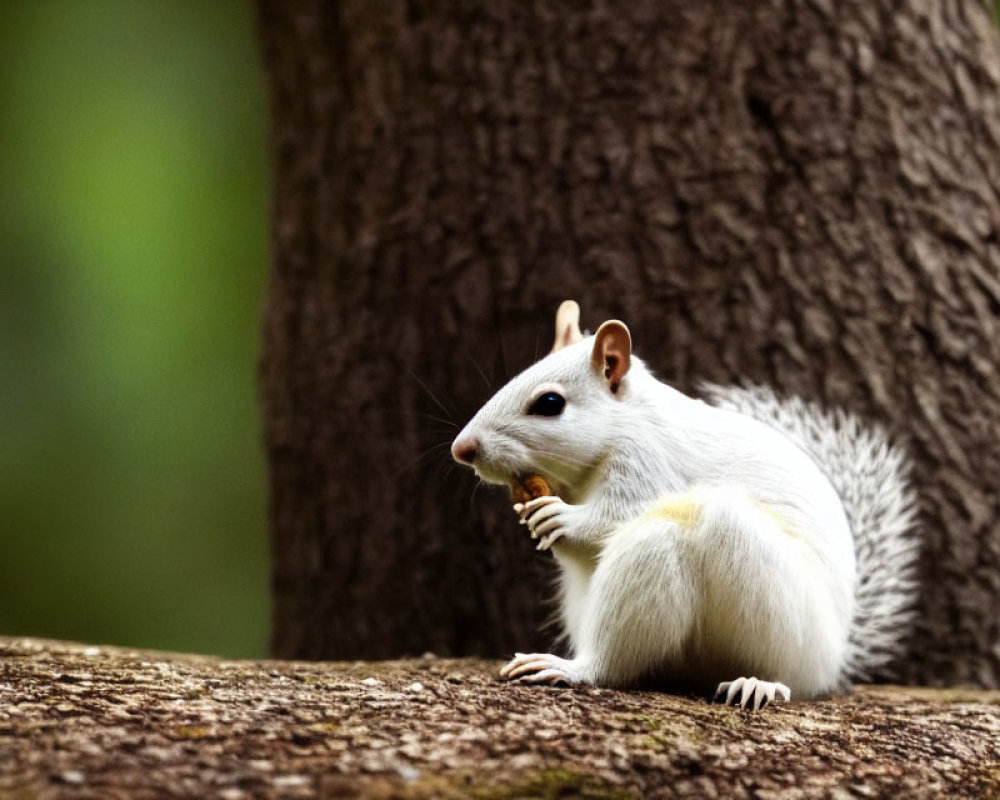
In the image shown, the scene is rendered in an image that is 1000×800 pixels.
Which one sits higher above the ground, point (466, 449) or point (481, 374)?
point (481, 374)

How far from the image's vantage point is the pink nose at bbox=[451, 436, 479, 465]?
2191 millimetres

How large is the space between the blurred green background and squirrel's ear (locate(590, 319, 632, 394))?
424cm

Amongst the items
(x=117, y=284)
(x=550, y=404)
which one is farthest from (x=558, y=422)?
(x=117, y=284)

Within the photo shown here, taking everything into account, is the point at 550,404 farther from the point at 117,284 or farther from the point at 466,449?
the point at 117,284

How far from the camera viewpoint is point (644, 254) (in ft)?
10.2

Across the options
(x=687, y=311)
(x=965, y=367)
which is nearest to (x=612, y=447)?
(x=687, y=311)

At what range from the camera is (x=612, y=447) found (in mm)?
2189

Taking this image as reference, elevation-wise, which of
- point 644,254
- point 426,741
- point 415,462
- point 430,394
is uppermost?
point 644,254

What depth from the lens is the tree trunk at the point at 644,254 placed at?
3084 mm

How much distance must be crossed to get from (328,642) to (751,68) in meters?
1.89

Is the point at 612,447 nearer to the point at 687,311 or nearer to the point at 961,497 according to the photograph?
the point at 687,311

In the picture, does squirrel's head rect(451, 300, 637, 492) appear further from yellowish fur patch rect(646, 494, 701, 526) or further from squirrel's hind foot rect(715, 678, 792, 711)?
squirrel's hind foot rect(715, 678, 792, 711)

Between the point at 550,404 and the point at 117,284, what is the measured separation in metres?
4.74

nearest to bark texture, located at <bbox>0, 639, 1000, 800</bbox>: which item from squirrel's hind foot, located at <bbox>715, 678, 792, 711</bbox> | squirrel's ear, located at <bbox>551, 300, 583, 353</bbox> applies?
squirrel's hind foot, located at <bbox>715, 678, 792, 711</bbox>
